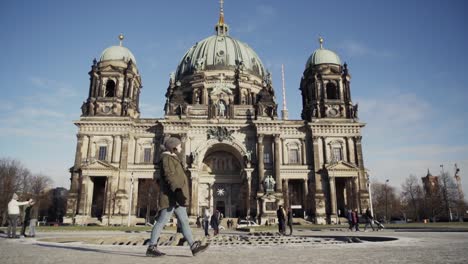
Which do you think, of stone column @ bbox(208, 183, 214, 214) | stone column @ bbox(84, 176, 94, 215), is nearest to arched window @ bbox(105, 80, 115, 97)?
stone column @ bbox(84, 176, 94, 215)

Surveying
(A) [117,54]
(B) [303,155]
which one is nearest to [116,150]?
(A) [117,54]

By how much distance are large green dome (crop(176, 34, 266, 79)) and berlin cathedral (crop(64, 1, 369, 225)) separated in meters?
7.37

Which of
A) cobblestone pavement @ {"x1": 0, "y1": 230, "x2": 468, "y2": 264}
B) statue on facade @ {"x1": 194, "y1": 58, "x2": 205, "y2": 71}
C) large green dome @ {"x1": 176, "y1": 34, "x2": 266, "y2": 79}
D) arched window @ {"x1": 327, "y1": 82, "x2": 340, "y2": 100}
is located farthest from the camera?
large green dome @ {"x1": 176, "y1": 34, "x2": 266, "y2": 79}

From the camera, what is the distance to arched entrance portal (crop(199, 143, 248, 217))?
4447cm

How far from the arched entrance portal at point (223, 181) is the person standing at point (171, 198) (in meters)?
37.8

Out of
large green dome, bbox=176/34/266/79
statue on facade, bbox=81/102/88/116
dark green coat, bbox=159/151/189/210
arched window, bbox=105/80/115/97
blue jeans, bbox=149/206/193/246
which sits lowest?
blue jeans, bbox=149/206/193/246

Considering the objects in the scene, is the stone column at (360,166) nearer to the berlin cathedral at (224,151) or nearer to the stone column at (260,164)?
the berlin cathedral at (224,151)

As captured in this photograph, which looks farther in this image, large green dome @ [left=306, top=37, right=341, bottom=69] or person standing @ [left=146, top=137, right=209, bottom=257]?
large green dome @ [left=306, top=37, right=341, bottom=69]

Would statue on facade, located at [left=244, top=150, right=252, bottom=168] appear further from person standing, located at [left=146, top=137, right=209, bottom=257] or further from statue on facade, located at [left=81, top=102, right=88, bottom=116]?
person standing, located at [left=146, top=137, right=209, bottom=257]

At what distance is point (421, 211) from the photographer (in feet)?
192

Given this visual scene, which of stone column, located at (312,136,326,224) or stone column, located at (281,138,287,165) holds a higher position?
stone column, located at (281,138,287,165)


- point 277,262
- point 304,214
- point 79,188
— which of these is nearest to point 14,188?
point 79,188

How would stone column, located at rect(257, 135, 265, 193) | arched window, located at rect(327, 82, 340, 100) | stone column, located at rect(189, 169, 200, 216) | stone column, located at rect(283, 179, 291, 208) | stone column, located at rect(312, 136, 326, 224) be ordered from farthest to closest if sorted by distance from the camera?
1. arched window, located at rect(327, 82, 340, 100)
2. stone column, located at rect(189, 169, 200, 216)
3. stone column, located at rect(257, 135, 265, 193)
4. stone column, located at rect(312, 136, 326, 224)
5. stone column, located at rect(283, 179, 291, 208)

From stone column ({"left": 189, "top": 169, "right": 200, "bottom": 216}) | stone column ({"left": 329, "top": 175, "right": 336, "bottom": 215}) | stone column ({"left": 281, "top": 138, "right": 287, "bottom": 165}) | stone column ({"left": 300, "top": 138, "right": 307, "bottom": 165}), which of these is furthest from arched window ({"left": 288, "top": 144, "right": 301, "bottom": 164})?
stone column ({"left": 189, "top": 169, "right": 200, "bottom": 216})
